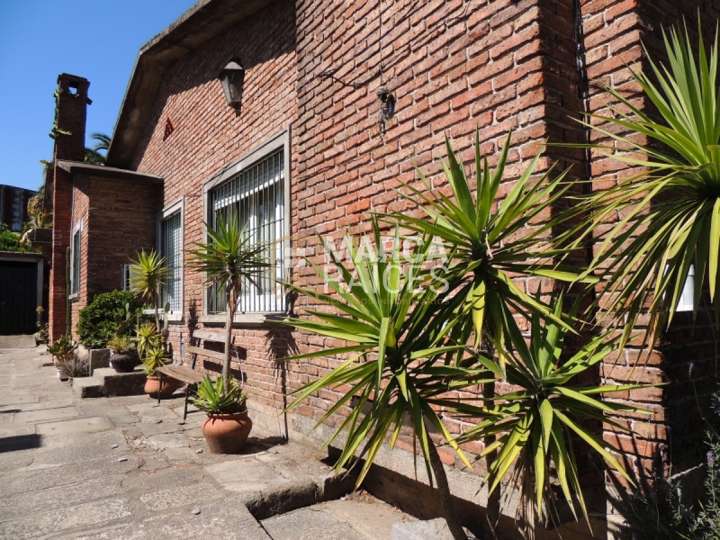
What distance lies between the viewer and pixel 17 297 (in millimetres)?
20062

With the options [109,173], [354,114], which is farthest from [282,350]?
[109,173]

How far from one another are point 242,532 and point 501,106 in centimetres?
283

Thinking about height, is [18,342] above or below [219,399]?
below

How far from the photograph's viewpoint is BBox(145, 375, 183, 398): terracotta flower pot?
7.55m

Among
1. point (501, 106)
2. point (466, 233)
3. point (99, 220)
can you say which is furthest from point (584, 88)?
point (99, 220)

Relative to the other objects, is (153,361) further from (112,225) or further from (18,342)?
(18,342)

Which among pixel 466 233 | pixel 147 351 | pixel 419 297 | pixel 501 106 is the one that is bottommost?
pixel 147 351

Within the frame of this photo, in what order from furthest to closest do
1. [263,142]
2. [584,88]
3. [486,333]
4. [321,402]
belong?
[263,142], [321,402], [584,88], [486,333]

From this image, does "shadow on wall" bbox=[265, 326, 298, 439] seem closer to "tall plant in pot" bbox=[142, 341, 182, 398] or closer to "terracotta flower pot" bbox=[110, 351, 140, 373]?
"tall plant in pot" bbox=[142, 341, 182, 398]

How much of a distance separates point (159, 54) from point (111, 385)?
18.2 feet

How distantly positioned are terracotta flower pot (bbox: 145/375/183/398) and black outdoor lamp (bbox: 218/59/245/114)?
168 inches

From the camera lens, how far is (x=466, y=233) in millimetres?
2008

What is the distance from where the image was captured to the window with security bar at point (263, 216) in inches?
219

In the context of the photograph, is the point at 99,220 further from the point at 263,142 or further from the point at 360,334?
the point at 360,334
